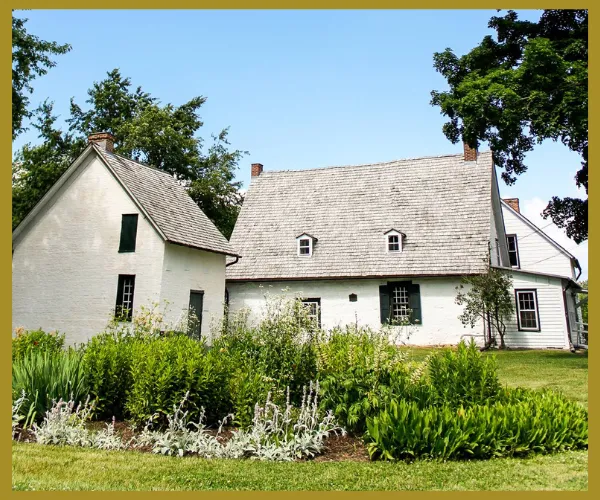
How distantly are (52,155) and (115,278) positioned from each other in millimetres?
18937

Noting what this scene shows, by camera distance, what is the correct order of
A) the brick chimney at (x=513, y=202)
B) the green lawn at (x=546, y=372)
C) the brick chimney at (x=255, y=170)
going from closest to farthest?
the green lawn at (x=546, y=372) < the brick chimney at (x=255, y=170) < the brick chimney at (x=513, y=202)

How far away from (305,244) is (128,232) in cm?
884

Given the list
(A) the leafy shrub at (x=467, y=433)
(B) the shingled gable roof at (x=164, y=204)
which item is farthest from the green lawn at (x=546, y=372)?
(B) the shingled gable roof at (x=164, y=204)

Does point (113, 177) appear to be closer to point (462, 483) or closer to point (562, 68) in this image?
point (562, 68)

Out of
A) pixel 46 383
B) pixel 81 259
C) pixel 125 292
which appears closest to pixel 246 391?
pixel 46 383

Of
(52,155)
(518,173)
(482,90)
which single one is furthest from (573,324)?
(52,155)

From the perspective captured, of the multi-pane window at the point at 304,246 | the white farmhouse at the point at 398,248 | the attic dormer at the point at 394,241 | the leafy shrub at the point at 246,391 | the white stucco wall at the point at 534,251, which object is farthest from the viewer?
the white stucco wall at the point at 534,251

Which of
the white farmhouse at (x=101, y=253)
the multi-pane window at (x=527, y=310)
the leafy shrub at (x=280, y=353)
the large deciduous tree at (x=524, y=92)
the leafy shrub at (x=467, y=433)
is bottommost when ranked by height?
the leafy shrub at (x=467, y=433)

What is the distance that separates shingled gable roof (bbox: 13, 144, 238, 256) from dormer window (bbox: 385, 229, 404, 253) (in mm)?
7305

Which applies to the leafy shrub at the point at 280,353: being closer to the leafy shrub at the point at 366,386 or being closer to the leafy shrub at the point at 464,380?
the leafy shrub at the point at 366,386

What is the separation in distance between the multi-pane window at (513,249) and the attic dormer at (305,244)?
1169 cm

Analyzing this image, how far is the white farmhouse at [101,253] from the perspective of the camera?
61.0 feet

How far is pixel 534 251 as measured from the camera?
27188mm

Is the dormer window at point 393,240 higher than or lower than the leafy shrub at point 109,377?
higher
